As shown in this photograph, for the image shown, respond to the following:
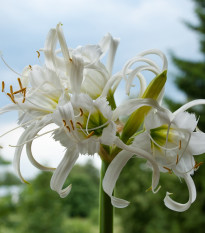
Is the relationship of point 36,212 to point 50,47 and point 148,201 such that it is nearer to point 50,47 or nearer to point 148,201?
point 148,201

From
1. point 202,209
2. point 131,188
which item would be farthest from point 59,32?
point 131,188

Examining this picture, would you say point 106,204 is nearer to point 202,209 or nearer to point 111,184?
point 111,184

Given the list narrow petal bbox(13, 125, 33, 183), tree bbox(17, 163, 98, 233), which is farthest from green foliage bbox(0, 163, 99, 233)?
narrow petal bbox(13, 125, 33, 183)

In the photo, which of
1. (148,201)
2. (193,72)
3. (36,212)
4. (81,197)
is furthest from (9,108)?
(81,197)

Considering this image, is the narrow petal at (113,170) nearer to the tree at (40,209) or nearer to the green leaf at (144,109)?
the green leaf at (144,109)

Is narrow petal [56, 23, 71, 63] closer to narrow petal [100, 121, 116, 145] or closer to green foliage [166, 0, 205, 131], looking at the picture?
narrow petal [100, 121, 116, 145]

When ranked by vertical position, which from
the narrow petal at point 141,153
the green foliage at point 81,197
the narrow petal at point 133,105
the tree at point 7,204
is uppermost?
the narrow petal at point 133,105

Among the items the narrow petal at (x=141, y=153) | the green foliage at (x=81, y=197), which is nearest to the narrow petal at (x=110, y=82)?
the narrow petal at (x=141, y=153)
